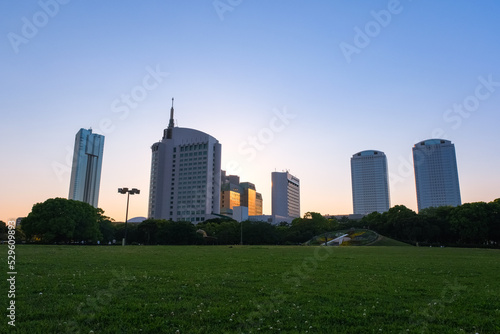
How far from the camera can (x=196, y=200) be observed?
→ 192 m

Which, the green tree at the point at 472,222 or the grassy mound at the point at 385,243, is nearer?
the green tree at the point at 472,222

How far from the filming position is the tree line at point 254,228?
63.1 m

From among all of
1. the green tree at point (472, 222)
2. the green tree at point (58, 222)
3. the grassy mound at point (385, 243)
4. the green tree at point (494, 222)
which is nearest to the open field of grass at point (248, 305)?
the green tree at point (58, 222)

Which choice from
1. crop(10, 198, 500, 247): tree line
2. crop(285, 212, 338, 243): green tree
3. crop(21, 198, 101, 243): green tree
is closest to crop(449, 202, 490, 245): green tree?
crop(10, 198, 500, 247): tree line

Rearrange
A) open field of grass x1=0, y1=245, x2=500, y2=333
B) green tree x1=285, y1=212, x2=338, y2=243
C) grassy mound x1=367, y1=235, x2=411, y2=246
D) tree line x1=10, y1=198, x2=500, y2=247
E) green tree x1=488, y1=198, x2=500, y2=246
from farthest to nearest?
green tree x1=285, y1=212, x2=338, y2=243
grassy mound x1=367, y1=235, x2=411, y2=246
green tree x1=488, y1=198, x2=500, y2=246
tree line x1=10, y1=198, x2=500, y2=247
open field of grass x1=0, y1=245, x2=500, y2=333

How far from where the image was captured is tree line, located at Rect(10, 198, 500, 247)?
2485 inches

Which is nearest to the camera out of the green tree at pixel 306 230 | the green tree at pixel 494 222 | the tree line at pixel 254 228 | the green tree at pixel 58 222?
the green tree at pixel 58 222

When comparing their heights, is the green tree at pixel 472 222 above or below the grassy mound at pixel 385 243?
above

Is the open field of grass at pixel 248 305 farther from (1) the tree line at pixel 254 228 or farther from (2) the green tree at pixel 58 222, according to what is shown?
(2) the green tree at pixel 58 222

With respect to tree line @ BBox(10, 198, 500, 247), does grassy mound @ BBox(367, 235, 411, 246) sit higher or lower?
lower

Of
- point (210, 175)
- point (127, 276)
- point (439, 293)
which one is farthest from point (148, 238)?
point (210, 175)

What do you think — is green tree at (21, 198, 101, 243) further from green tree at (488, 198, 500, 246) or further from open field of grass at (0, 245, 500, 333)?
green tree at (488, 198, 500, 246)

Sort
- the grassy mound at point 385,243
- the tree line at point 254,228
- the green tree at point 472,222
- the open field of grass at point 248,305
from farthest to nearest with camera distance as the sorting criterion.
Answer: the grassy mound at point 385,243 < the green tree at point 472,222 < the tree line at point 254,228 < the open field of grass at point 248,305

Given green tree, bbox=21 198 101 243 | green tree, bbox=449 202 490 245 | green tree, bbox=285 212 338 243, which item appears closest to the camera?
green tree, bbox=21 198 101 243
